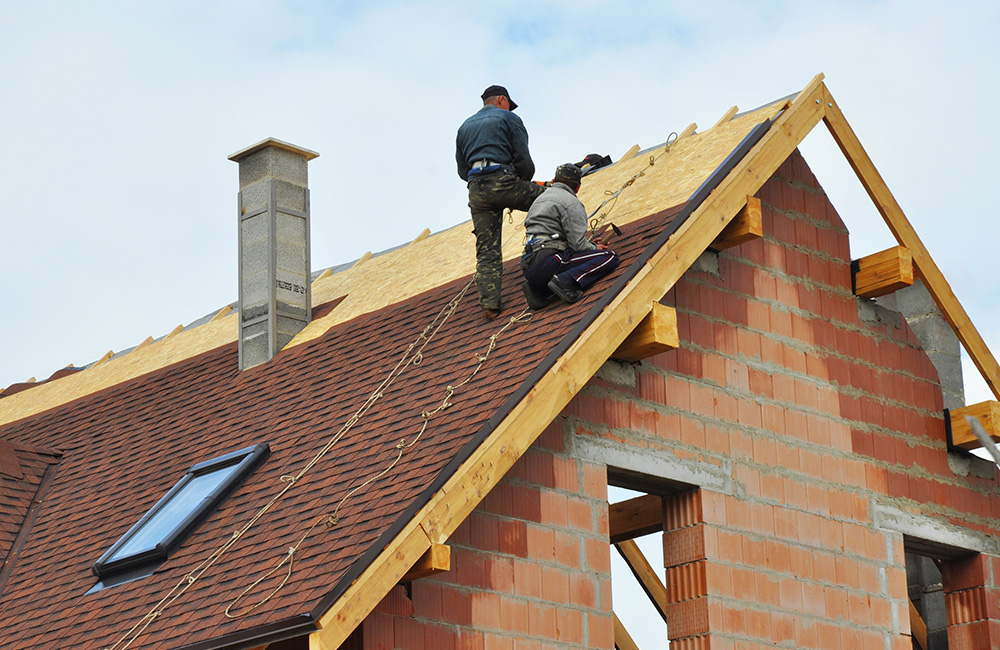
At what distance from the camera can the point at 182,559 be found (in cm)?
1137

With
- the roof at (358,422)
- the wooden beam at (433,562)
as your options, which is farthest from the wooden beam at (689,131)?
the wooden beam at (433,562)

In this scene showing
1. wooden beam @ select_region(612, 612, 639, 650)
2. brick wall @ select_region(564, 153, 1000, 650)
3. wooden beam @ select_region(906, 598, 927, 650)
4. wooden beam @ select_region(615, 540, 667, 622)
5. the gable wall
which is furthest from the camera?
wooden beam @ select_region(612, 612, 639, 650)

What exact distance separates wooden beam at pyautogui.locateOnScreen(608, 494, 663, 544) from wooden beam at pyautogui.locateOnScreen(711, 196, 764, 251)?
2623 mm

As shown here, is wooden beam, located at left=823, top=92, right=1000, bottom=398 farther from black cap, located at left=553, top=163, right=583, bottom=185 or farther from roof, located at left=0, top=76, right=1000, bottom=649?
black cap, located at left=553, top=163, right=583, bottom=185

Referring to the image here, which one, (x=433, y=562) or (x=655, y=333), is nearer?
(x=433, y=562)

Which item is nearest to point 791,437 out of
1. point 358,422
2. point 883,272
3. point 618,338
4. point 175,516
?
point 883,272

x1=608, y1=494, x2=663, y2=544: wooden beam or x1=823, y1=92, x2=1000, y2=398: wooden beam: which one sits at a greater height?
x1=823, y1=92, x2=1000, y2=398: wooden beam

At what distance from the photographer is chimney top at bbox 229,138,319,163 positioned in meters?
16.6

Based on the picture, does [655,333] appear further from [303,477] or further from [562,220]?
[303,477]

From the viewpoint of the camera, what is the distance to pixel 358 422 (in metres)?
12.0

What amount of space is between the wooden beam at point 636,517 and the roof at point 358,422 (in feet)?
8.79

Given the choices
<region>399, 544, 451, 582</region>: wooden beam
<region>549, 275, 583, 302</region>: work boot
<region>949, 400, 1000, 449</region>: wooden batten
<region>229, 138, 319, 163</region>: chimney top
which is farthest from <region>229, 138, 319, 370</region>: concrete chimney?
<region>949, 400, 1000, 449</region>: wooden batten

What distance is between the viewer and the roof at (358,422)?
9.91m

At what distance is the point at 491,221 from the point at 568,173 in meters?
0.77
